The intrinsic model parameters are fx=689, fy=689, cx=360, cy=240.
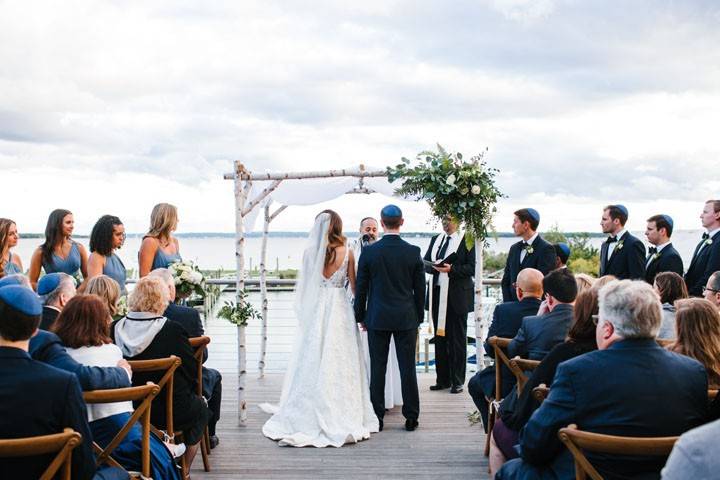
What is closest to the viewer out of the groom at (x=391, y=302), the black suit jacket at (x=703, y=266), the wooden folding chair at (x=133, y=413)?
the wooden folding chair at (x=133, y=413)

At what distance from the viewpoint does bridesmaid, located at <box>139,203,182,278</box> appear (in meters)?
5.87

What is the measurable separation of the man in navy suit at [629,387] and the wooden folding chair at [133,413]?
5.71 feet

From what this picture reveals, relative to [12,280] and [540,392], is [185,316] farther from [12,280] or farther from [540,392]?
[540,392]

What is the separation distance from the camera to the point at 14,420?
2451 millimetres

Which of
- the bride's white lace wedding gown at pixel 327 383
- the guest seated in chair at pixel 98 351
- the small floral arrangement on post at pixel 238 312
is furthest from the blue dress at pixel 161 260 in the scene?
the guest seated in chair at pixel 98 351

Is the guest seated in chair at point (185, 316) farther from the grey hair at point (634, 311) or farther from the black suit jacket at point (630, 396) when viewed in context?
the grey hair at point (634, 311)

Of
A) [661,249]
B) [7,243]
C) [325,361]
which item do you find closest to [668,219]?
[661,249]

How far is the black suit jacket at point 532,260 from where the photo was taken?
20.5ft

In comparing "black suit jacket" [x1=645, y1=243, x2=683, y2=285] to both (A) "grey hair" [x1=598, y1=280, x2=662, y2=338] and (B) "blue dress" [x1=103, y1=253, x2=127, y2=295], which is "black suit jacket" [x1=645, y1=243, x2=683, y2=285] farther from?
(B) "blue dress" [x1=103, y1=253, x2=127, y2=295]

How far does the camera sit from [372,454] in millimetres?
5168

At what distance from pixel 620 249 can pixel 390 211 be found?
7.74 feet

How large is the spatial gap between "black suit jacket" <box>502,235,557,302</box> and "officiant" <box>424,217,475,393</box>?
0.62 metres

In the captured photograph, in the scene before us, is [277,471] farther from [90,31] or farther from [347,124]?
[90,31]

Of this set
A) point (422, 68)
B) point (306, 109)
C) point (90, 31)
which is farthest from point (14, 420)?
point (90, 31)
